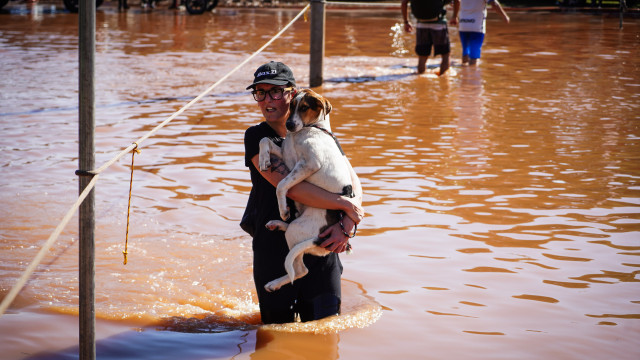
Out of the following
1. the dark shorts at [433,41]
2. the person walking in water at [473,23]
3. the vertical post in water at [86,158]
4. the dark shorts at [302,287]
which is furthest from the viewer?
the person walking in water at [473,23]

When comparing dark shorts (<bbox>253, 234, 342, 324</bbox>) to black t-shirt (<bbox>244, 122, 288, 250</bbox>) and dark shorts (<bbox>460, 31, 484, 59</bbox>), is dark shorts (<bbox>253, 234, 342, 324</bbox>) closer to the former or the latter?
black t-shirt (<bbox>244, 122, 288, 250</bbox>)

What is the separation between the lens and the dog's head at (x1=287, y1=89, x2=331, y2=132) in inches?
135

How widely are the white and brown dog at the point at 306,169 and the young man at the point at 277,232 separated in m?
0.05

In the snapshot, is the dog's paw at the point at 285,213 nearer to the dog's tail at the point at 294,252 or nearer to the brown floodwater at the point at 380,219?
the dog's tail at the point at 294,252

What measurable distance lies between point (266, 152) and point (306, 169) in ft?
0.62

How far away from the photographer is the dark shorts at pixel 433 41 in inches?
486

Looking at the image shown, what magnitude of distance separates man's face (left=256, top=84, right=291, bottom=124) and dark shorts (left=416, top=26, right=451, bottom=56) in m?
8.96

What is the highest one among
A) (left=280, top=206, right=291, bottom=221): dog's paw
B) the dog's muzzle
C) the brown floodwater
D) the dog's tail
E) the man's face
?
the man's face

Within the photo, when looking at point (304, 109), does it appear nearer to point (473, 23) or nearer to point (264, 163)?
point (264, 163)

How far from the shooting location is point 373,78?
492 inches

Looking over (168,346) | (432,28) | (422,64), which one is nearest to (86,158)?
(168,346)

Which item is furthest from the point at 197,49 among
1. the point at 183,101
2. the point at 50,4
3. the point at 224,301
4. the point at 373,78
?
the point at 50,4

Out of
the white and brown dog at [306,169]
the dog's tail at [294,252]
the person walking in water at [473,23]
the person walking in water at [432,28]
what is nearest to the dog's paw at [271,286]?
the white and brown dog at [306,169]

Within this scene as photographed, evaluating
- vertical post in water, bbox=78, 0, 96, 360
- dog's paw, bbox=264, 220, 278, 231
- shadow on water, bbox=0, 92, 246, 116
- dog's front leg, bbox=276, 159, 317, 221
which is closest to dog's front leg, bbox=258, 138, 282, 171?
dog's front leg, bbox=276, 159, 317, 221
